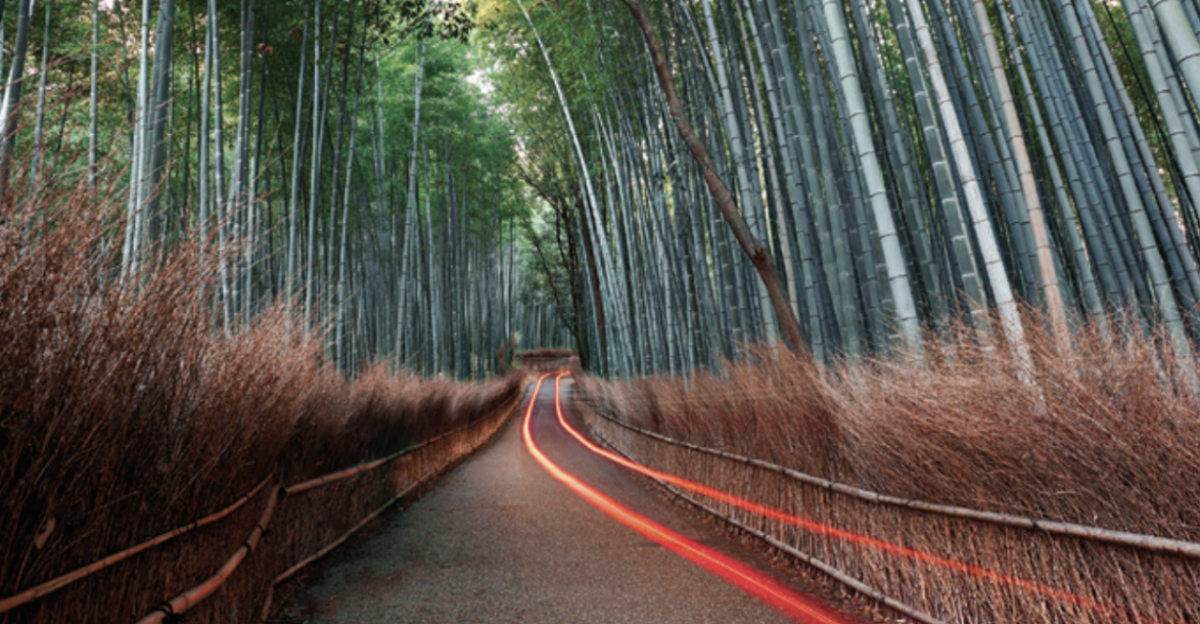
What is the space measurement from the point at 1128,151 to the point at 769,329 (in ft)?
8.30

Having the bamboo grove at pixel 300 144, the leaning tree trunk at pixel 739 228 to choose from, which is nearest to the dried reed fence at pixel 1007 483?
the leaning tree trunk at pixel 739 228

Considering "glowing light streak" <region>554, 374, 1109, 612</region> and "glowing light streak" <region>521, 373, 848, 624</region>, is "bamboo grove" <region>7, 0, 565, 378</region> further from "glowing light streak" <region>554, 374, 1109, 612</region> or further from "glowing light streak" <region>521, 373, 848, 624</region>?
"glowing light streak" <region>554, 374, 1109, 612</region>

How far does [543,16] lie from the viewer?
6.28 metres

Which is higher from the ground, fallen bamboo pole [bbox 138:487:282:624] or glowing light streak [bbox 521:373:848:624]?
fallen bamboo pole [bbox 138:487:282:624]

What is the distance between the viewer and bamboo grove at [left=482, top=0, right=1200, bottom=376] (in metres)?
2.59

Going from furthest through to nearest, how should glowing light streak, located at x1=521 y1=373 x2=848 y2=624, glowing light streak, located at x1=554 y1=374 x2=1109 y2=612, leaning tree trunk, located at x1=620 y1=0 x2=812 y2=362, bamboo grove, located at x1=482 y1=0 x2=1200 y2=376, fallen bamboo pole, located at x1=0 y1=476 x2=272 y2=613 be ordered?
leaning tree trunk, located at x1=620 y1=0 x2=812 y2=362 → bamboo grove, located at x1=482 y1=0 x2=1200 y2=376 → glowing light streak, located at x1=521 y1=373 x2=848 y2=624 → glowing light streak, located at x1=554 y1=374 x2=1109 y2=612 → fallen bamboo pole, located at x1=0 y1=476 x2=272 y2=613

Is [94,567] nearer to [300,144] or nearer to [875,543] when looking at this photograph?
[875,543]

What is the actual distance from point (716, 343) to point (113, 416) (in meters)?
4.30

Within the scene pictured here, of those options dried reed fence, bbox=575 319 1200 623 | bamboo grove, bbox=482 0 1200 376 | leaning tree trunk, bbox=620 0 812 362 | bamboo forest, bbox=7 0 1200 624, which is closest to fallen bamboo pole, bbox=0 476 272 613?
bamboo forest, bbox=7 0 1200 624

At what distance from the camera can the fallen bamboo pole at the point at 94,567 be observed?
959mm

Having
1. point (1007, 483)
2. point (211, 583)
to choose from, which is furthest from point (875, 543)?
point (211, 583)

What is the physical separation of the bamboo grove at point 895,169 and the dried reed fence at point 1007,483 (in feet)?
0.80

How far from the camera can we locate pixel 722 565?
2.90 metres

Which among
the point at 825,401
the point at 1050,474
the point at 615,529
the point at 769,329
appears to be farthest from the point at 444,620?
the point at 769,329
